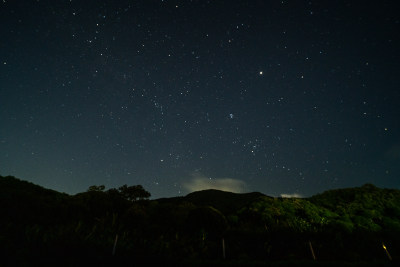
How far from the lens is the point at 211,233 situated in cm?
1270

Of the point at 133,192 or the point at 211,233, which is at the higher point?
the point at 133,192

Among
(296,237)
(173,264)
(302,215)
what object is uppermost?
(302,215)

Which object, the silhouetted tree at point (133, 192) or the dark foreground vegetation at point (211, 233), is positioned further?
the silhouetted tree at point (133, 192)

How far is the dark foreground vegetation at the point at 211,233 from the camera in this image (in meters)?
8.35

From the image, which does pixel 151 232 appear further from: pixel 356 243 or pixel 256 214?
pixel 356 243

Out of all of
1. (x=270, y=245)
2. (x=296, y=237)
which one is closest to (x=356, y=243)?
(x=296, y=237)

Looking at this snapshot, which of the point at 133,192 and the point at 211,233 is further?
the point at 133,192

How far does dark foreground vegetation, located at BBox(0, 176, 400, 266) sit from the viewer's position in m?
8.35

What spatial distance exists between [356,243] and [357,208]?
6.73 meters

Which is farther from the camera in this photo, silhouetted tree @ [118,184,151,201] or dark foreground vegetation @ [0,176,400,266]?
silhouetted tree @ [118,184,151,201]

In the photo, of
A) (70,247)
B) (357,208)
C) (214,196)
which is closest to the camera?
(70,247)

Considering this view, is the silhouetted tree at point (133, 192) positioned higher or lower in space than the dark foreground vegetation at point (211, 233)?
higher

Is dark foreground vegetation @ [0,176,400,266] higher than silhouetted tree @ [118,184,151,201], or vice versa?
silhouetted tree @ [118,184,151,201]

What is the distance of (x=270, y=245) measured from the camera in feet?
36.2
